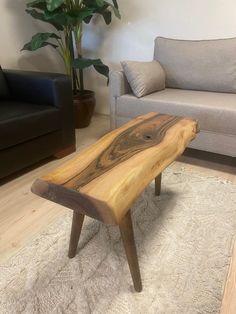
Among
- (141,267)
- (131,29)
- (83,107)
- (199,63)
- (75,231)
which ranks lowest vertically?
(141,267)

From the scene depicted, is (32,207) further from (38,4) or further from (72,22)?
(38,4)

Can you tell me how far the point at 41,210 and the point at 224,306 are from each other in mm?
962

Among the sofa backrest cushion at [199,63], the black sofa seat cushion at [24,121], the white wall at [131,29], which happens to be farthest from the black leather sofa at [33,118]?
the sofa backrest cushion at [199,63]

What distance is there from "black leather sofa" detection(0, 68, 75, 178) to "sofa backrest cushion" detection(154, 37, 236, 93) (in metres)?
0.94

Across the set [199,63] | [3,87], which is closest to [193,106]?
[199,63]

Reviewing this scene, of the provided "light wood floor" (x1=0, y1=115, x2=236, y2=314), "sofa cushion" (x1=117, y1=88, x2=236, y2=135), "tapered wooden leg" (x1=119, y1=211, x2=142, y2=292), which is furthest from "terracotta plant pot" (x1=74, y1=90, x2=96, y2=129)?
"tapered wooden leg" (x1=119, y1=211, x2=142, y2=292)

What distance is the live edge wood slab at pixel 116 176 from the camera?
73 cm

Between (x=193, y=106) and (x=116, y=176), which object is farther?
(x=193, y=106)

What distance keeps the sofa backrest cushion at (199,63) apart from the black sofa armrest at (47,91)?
3.05 ft

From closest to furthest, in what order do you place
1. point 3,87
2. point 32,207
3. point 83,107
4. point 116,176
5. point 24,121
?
point 116,176 < point 32,207 < point 24,121 < point 3,87 < point 83,107

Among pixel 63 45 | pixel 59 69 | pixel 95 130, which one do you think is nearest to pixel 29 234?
pixel 95 130

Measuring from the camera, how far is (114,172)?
838 millimetres

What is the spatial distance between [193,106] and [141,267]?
1131 mm

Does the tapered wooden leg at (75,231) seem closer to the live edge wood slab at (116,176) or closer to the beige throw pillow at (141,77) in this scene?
the live edge wood slab at (116,176)
